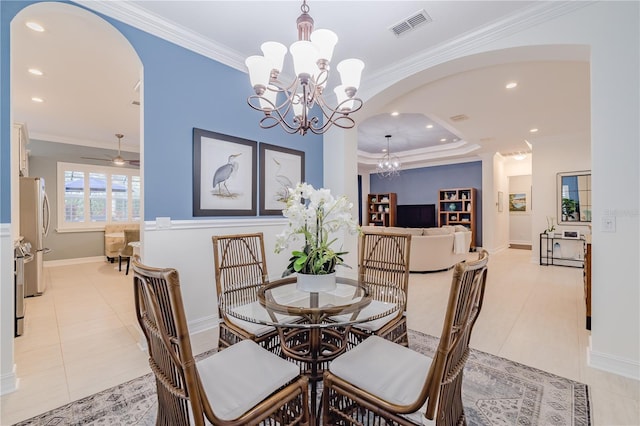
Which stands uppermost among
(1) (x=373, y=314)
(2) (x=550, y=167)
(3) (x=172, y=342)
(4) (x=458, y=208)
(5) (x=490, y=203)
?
(2) (x=550, y=167)

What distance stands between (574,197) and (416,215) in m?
3.69

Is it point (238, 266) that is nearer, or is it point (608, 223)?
point (608, 223)

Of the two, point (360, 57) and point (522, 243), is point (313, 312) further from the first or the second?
point (522, 243)

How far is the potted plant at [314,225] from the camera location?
1617mm

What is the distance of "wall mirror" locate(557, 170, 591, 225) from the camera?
579 centimetres

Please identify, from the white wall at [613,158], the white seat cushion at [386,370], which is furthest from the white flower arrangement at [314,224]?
the white wall at [613,158]

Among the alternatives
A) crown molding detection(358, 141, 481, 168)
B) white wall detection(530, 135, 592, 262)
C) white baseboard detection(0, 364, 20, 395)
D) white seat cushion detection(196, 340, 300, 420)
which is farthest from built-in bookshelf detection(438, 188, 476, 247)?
white baseboard detection(0, 364, 20, 395)

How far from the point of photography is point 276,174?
3.40 meters

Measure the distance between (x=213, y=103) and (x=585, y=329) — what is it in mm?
4301

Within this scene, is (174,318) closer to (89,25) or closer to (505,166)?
(89,25)

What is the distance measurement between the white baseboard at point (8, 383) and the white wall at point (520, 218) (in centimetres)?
1043

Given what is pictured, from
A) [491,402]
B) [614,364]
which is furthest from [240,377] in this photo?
[614,364]

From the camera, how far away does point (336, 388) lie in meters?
1.24

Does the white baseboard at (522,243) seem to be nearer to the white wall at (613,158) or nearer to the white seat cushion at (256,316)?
the white wall at (613,158)
